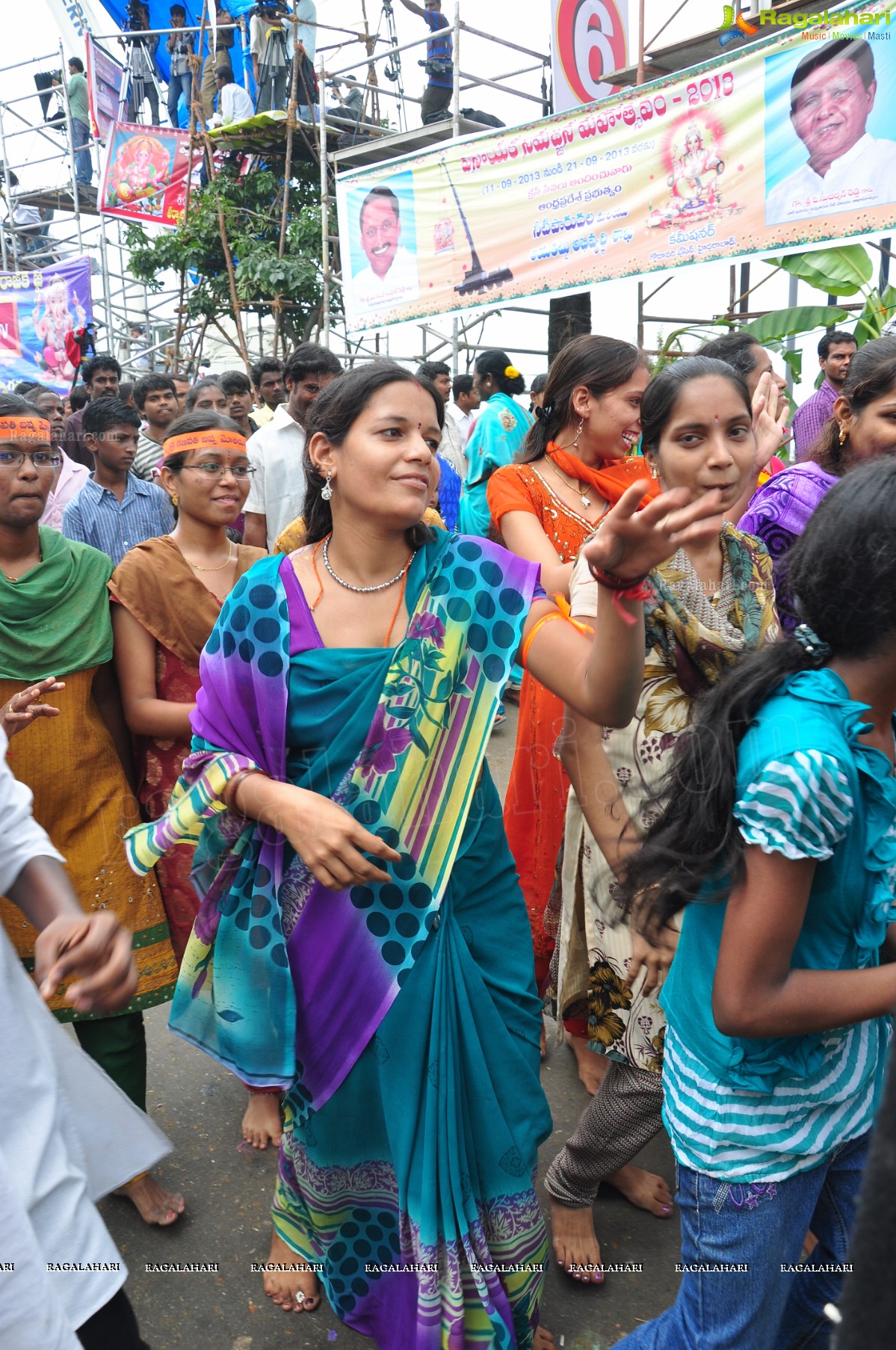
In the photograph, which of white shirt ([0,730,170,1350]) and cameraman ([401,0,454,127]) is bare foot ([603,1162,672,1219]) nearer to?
white shirt ([0,730,170,1350])

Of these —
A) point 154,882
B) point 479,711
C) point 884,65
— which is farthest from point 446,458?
point 479,711

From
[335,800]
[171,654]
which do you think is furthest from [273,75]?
[335,800]

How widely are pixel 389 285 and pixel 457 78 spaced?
2.17m

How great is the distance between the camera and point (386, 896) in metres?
1.92

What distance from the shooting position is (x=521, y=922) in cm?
207

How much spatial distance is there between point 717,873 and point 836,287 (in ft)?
15.9

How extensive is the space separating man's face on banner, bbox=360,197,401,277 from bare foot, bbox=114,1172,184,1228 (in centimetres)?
639

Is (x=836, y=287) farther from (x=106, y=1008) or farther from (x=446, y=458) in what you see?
(x=106, y=1008)

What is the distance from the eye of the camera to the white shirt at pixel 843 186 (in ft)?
15.5

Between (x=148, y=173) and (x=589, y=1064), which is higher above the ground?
(x=148, y=173)

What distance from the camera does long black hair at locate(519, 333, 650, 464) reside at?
9.25 ft

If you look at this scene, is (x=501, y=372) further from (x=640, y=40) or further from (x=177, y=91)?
(x=177, y=91)

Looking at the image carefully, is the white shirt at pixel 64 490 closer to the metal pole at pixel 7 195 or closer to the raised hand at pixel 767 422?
the raised hand at pixel 767 422

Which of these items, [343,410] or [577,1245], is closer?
[343,410]
